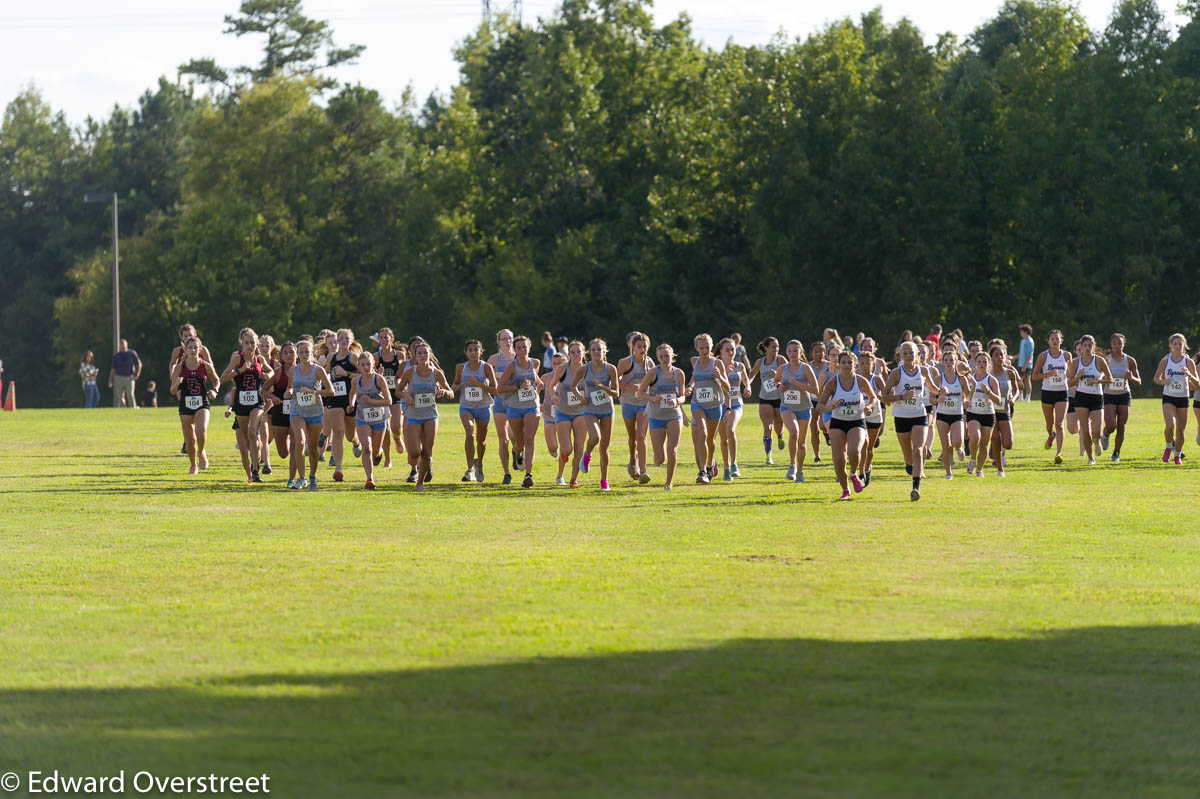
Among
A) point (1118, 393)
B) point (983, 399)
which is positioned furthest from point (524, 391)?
point (1118, 393)

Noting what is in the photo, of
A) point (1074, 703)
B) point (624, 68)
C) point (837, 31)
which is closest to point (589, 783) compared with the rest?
point (1074, 703)

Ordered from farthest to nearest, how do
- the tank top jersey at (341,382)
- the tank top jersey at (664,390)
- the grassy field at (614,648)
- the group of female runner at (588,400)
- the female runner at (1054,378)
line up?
the female runner at (1054,378) → the tank top jersey at (341,382) → the tank top jersey at (664,390) → the group of female runner at (588,400) → the grassy field at (614,648)

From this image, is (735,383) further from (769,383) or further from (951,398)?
(951,398)

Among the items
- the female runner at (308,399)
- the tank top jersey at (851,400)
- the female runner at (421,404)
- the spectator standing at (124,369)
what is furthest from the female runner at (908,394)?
the spectator standing at (124,369)

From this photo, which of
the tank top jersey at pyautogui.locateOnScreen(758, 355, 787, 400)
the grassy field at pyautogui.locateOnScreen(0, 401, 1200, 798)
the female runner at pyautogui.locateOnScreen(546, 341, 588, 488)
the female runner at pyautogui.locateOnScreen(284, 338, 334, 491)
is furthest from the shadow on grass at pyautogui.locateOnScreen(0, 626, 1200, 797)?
the tank top jersey at pyautogui.locateOnScreen(758, 355, 787, 400)

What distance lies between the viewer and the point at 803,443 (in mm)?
22062

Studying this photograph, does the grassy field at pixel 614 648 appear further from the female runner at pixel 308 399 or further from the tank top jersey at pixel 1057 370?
the tank top jersey at pixel 1057 370

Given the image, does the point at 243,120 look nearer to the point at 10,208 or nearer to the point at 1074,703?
the point at 10,208

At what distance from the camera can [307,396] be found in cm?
2044

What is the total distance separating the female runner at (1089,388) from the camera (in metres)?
25.0

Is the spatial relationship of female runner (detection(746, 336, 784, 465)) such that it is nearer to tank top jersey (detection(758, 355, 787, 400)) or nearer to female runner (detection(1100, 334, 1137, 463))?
tank top jersey (detection(758, 355, 787, 400))

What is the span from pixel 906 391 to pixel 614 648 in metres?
11.0

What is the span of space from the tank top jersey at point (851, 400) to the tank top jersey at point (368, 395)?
5.67 meters

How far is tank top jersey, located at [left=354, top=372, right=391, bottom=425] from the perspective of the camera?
20625mm
